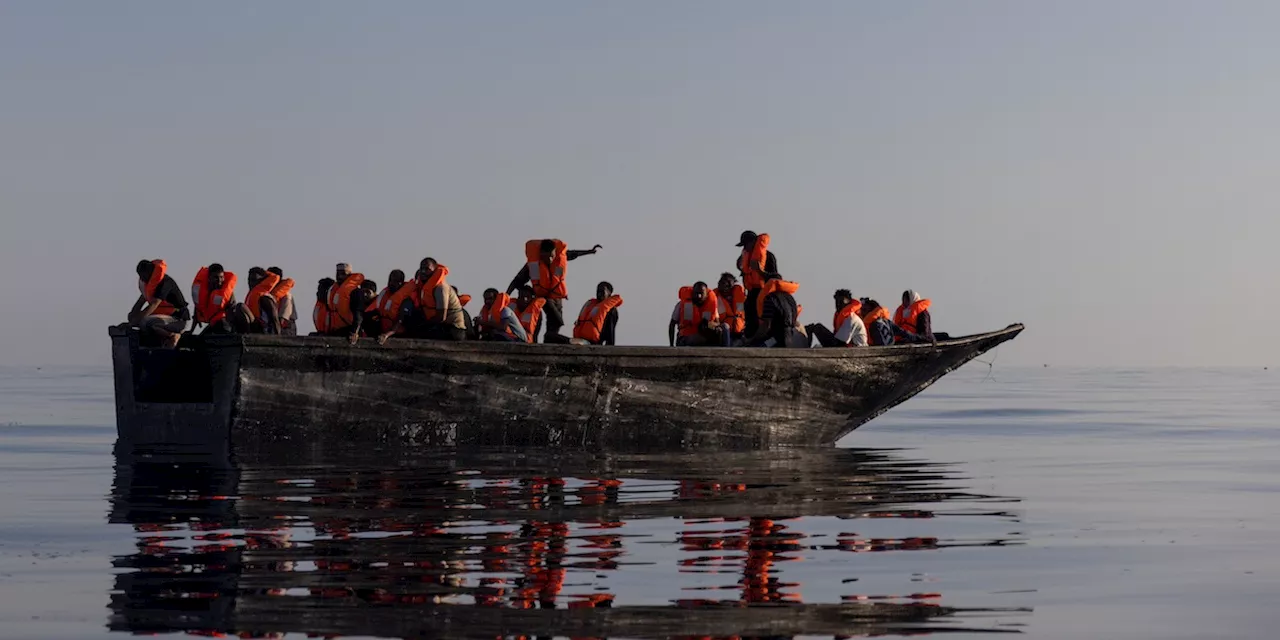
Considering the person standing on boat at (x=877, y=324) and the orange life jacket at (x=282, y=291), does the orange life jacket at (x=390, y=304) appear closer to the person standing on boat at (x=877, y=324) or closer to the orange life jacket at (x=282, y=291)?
the orange life jacket at (x=282, y=291)

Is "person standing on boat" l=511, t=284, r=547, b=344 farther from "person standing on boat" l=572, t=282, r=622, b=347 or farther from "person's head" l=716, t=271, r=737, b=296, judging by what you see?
"person's head" l=716, t=271, r=737, b=296

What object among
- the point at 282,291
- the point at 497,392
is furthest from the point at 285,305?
the point at 497,392

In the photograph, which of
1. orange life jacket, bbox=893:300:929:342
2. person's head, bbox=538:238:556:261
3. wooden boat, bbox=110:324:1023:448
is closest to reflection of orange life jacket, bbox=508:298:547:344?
person's head, bbox=538:238:556:261

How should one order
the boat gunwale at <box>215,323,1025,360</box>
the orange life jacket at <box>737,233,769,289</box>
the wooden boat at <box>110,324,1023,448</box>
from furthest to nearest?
the orange life jacket at <box>737,233,769,289</box>, the wooden boat at <box>110,324,1023,448</box>, the boat gunwale at <box>215,323,1025,360</box>

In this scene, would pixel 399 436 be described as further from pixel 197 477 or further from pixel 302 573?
pixel 302 573

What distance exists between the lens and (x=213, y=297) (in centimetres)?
2289

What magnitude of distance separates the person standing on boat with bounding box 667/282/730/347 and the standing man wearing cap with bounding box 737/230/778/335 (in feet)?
3.15

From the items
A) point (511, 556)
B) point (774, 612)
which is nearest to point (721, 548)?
point (511, 556)

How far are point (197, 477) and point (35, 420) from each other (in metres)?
18.9

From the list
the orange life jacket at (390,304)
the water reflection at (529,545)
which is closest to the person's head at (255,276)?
the orange life jacket at (390,304)

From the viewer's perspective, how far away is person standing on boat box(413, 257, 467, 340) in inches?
853

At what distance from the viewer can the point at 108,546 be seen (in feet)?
38.1

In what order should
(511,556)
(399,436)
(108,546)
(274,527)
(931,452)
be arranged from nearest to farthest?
(511,556) → (108,546) → (274,527) → (399,436) → (931,452)

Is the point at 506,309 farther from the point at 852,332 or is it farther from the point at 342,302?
the point at 852,332
